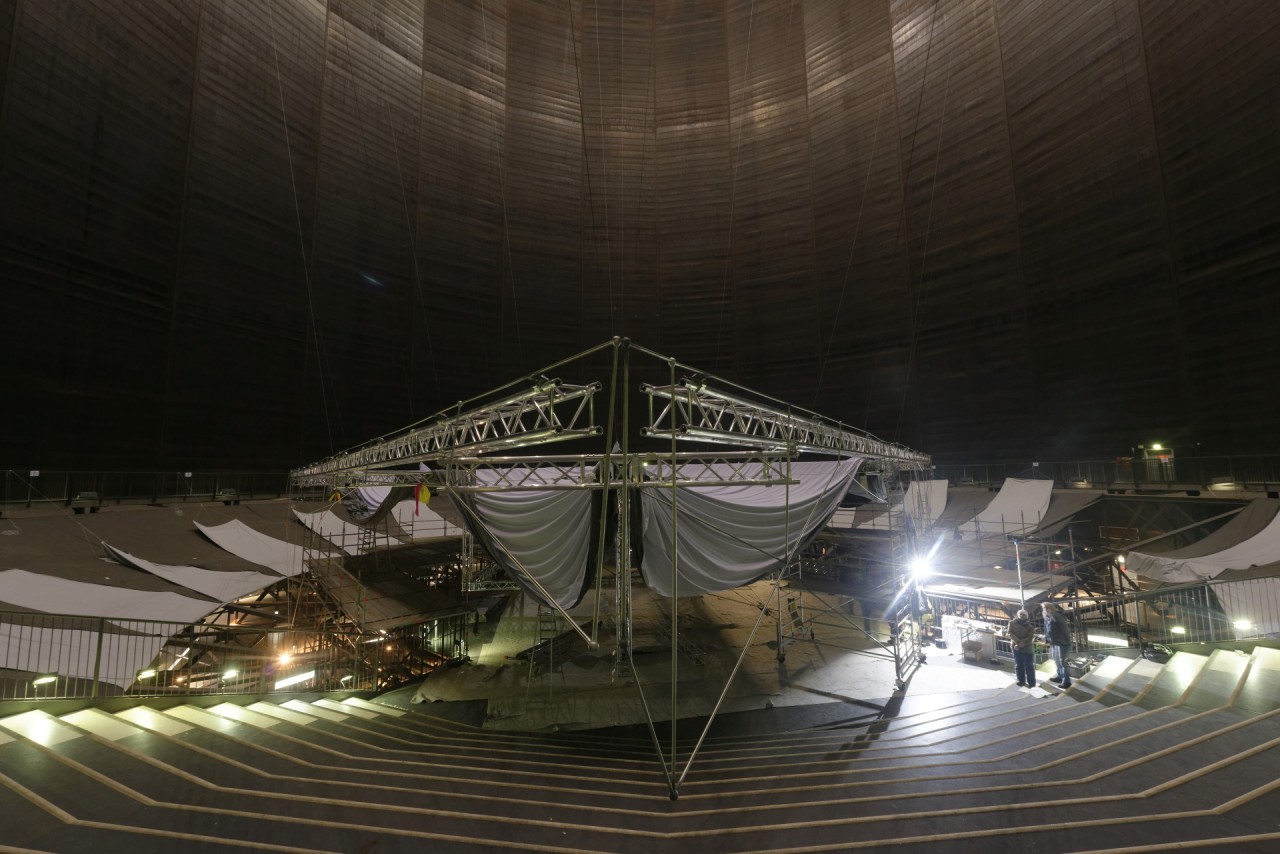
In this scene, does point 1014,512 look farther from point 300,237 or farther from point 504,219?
point 300,237

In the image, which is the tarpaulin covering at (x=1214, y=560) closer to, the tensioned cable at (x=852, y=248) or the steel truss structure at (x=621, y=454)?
the steel truss structure at (x=621, y=454)

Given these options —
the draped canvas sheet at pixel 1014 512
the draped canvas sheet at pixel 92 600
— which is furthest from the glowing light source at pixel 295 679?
the draped canvas sheet at pixel 1014 512

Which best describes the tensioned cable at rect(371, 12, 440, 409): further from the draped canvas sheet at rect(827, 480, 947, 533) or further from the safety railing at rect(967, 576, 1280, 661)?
the safety railing at rect(967, 576, 1280, 661)

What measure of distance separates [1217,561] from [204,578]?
44.5 ft

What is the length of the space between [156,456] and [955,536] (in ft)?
59.4

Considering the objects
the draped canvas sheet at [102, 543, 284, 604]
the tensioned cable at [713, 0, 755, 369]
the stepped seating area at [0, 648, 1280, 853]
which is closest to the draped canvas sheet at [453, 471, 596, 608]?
the stepped seating area at [0, 648, 1280, 853]

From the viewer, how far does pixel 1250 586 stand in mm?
6520

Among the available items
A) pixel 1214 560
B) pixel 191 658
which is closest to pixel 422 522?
pixel 191 658

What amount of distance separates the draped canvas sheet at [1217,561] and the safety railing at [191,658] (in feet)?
36.0

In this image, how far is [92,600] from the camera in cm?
548

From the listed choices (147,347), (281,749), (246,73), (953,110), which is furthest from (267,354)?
(953,110)

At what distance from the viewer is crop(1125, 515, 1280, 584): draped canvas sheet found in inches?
262

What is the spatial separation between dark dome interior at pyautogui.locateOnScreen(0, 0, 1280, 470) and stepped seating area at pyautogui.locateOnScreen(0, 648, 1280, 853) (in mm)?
10057

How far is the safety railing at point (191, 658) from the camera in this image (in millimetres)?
4934
